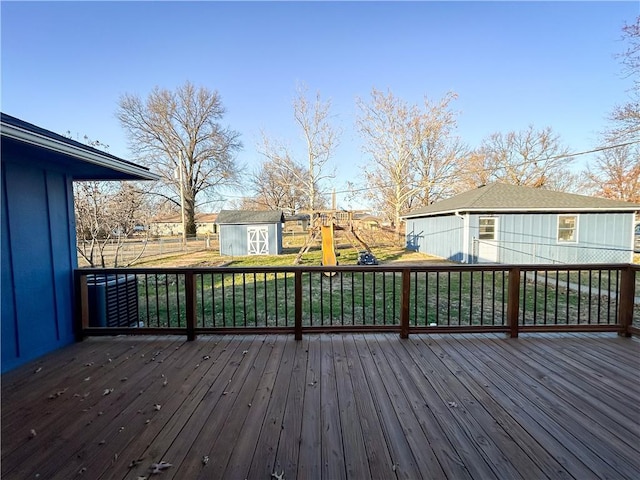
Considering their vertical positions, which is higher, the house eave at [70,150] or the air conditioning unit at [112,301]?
the house eave at [70,150]

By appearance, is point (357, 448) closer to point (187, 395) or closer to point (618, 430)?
point (187, 395)

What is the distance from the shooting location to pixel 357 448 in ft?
5.37

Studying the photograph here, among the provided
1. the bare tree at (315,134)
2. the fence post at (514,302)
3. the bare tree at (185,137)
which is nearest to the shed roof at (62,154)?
the fence post at (514,302)

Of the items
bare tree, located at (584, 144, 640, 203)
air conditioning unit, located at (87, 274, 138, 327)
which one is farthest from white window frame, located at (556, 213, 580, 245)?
air conditioning unit, located at (87, 274, 138, 327)

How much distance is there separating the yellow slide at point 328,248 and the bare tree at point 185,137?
45.2 ft

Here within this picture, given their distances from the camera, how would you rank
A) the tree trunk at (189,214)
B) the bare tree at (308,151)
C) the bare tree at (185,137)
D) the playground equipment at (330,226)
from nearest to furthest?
the playground equipment at (330,226) → the bare tree at (308,151) → the bare tree at (185,137) → the tree trunk at (189,214)

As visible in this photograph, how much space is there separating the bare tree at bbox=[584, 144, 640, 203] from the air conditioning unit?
890 inches

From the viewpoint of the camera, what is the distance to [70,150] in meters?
2.47

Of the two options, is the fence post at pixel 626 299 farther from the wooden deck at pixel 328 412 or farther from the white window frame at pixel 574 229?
Result: the white window frame at pixel 574 229

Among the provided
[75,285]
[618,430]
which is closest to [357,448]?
[618,430]

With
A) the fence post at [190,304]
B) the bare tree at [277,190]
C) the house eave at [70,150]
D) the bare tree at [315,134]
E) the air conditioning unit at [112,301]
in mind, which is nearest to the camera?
the house eave at [70,150]

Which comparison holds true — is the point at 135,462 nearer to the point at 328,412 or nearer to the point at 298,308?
the point at 328,412

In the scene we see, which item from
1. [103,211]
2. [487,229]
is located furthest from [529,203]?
[103,211]

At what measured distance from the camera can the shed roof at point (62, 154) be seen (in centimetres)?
207
